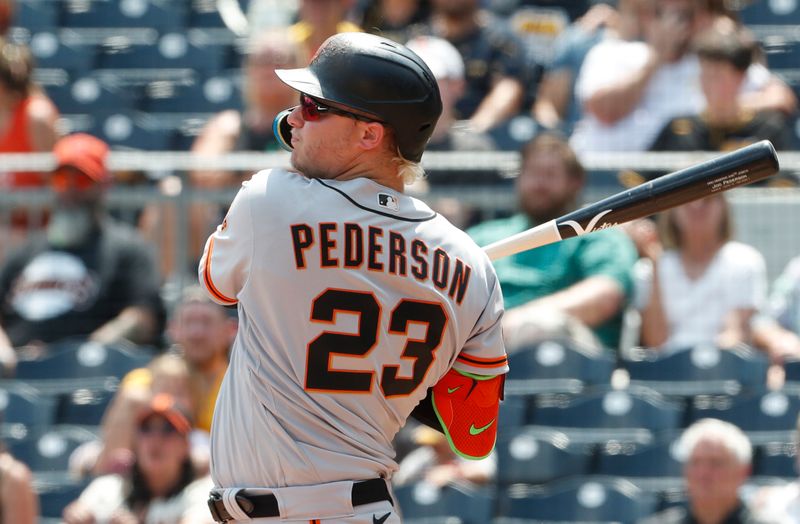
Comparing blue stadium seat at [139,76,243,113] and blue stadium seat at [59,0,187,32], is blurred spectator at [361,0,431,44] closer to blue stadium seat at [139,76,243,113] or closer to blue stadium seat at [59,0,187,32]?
blue stadium seat at [139,76,243,113]

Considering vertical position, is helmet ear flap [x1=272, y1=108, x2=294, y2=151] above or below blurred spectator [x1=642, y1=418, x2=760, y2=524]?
above

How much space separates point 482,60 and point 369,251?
18.0 feet

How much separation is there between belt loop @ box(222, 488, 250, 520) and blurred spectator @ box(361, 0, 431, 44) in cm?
577

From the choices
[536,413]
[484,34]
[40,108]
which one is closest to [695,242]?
[536,413]

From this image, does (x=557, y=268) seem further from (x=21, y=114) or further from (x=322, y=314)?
(x=322, y=314)

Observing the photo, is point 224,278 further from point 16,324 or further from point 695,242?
point 16,324

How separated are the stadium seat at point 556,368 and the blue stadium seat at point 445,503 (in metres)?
0.63

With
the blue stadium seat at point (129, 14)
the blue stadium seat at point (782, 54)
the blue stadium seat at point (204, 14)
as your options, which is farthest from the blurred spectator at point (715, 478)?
the blue stadium seat at point (129, 14)

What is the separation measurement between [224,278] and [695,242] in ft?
12.8

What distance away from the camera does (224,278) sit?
125 inches

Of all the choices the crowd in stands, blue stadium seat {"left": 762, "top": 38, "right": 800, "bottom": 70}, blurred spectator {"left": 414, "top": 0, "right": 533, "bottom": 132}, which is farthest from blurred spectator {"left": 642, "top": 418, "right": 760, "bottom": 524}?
blue stadium seat {"left": 762, "top": 38, "right": 800, "bottom": 70}

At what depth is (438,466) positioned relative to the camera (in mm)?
6355

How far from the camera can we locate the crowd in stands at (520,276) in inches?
242

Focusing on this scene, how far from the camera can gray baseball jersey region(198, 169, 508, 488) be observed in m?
3.13
